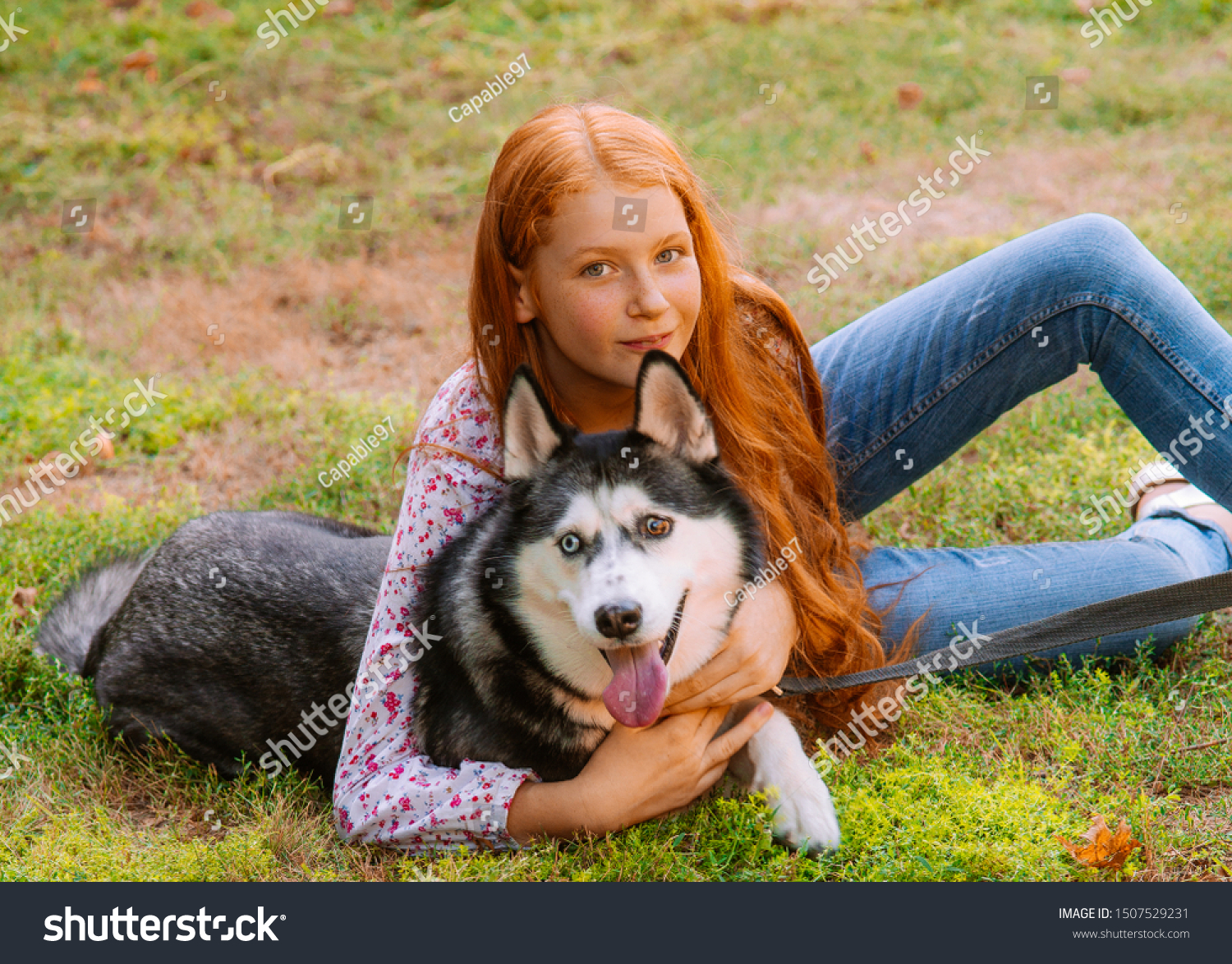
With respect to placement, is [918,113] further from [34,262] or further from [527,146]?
[34,262]

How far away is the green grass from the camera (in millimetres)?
2658

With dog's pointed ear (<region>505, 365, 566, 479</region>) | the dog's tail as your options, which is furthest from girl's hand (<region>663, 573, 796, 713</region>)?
the dog's tail

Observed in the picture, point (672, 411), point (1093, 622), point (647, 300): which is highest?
point (647, 300)

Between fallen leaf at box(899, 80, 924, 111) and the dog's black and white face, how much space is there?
654 centimetres

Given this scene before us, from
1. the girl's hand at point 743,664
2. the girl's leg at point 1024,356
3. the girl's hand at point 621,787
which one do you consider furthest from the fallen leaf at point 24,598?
the girl's leg at point 1024,356

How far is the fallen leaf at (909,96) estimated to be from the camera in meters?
8.05

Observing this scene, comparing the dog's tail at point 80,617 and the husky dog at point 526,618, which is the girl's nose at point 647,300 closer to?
the husky dog at point 526,618

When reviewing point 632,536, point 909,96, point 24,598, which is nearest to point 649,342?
point 632,536

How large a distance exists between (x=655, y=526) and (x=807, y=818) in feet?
2.90

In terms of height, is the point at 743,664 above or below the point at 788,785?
above

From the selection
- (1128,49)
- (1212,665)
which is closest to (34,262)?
(1212,665)

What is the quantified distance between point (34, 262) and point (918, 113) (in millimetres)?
6789

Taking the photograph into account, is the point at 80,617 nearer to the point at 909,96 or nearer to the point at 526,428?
the point at 526,428

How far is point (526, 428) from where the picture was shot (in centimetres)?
255
